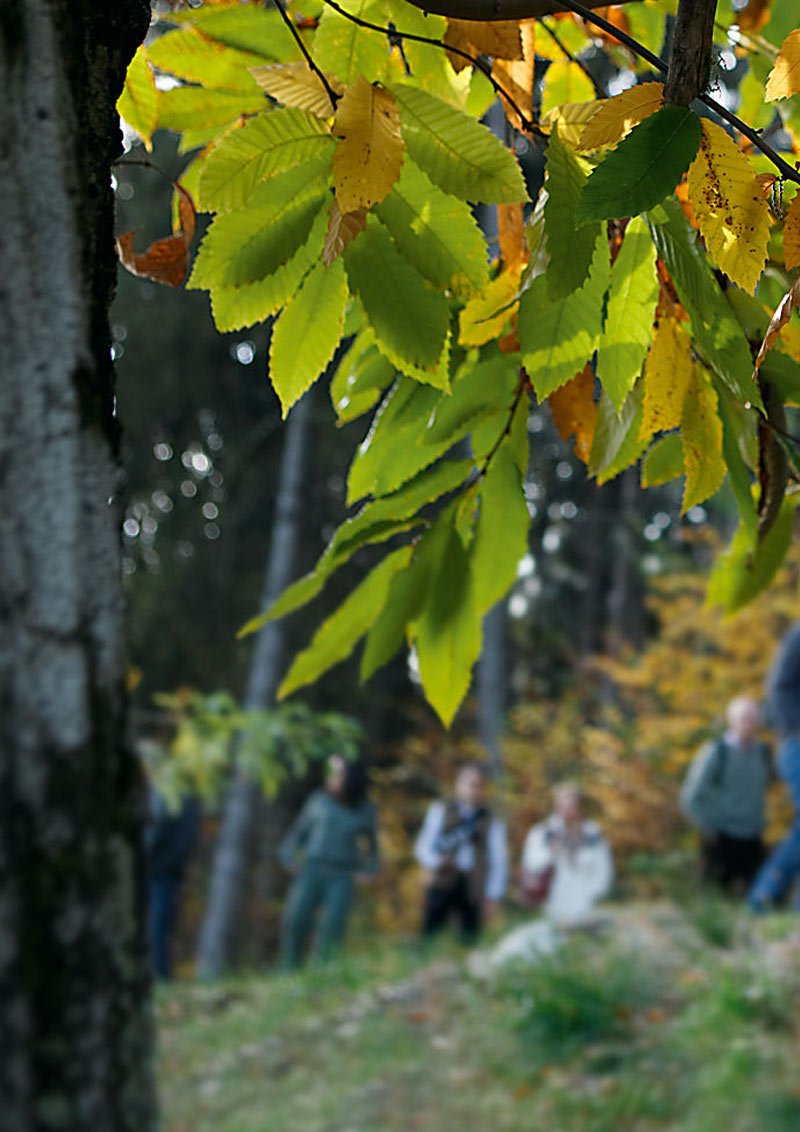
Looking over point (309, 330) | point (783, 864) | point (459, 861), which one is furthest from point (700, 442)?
point (459, 861)

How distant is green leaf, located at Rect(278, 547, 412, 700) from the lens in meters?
1.45

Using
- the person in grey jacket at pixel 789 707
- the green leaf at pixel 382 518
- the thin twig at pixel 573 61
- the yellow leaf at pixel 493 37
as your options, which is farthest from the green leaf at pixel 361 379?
the person in grey jacket at pixel 789 707

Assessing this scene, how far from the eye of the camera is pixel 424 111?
1020 millimetres

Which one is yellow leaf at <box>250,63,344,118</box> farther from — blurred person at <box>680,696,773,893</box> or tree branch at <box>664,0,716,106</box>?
blurred person at <box>680,696,773,893</box>

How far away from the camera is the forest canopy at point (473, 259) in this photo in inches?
37.9

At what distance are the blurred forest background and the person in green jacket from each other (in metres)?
2.73

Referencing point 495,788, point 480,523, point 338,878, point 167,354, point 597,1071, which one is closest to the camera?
point 480,523

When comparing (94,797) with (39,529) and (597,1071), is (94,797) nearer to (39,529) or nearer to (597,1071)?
(39,529)

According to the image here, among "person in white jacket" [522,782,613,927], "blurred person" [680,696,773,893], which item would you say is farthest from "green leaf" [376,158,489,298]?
"person in white jacket" [522,782,613,927]

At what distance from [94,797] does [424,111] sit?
68 centimetres

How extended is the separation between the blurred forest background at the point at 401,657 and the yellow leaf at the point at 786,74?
1044 centimetres

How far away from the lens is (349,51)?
1062 mm

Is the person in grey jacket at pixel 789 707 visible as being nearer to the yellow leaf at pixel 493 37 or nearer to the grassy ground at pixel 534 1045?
the grassy ground at pixel 534 1045

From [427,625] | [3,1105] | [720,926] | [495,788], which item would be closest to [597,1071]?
[720,926]
